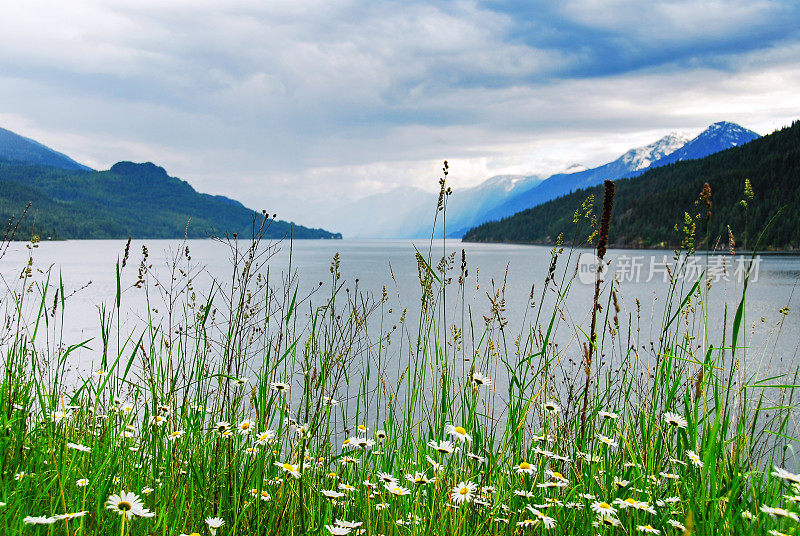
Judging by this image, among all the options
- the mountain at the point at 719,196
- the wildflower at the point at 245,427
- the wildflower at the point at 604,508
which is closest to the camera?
the wildflower at the point at 604,508

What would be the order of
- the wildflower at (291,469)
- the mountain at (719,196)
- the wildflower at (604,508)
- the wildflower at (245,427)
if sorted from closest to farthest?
the wildflower at (291,469)
the wildflower at (604,508)
the wildflower at (245,427)
the mountain at (719,196)

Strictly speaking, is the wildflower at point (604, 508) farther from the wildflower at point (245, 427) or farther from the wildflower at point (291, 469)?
the wildflower at point (245, 427)

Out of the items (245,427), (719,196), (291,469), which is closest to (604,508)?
(291,469)

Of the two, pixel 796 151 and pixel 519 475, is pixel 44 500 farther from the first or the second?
pixel 796 151

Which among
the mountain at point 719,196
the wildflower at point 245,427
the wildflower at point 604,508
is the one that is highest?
the mountain at point 719,196

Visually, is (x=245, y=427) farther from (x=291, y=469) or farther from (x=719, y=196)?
(x=719, y=196)

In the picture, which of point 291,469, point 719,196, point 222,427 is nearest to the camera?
point 291,469

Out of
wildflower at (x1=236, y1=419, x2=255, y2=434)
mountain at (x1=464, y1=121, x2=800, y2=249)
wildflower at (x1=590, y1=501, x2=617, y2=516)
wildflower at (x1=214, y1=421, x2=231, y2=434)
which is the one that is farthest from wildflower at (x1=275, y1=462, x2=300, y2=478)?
mountain at (x1=464, y1=121, x2=800, y2=249)

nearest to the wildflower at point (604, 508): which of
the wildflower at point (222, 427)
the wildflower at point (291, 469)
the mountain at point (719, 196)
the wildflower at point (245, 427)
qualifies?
the wildflower at point (291, 469)

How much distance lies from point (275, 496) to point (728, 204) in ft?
391

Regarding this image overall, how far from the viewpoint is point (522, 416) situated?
3154 mm

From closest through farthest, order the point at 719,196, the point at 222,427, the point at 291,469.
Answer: the point at 291,469 < the point at 222,427 < the point at 719,196

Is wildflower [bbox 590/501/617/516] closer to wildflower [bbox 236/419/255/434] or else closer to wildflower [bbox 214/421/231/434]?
wildflower [bbox 236/419/255/434]

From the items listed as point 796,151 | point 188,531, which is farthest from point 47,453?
point 796,151
